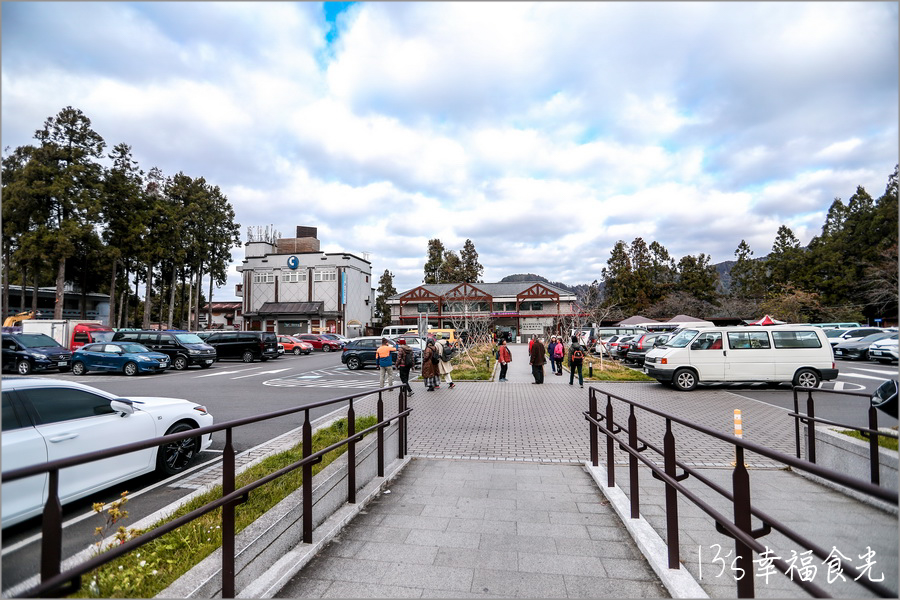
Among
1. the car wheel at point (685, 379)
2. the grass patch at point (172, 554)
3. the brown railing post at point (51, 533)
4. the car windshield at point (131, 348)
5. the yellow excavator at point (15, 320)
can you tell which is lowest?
the car wheel at point (685, 379)

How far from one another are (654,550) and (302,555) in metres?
2.74

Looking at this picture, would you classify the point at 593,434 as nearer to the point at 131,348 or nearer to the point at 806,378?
the point at 806,378

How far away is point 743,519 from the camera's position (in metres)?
2.57

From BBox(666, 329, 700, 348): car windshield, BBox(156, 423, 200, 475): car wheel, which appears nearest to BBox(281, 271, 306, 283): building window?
BBox(666, 329, 700, 348): car windshield

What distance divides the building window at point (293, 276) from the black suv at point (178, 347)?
109 ft

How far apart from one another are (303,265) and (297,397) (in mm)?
47118

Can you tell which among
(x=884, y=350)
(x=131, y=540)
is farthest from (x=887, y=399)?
(x=884, y=350)

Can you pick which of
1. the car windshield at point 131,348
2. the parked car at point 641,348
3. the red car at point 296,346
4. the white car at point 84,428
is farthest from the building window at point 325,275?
the white car at point 84,428

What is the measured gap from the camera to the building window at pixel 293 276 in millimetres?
57531

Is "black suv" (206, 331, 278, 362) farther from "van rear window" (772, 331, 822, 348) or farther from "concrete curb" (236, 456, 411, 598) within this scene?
"van rear window" (772, 331, 822, 348)

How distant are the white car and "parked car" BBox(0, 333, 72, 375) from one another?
64.4 ft

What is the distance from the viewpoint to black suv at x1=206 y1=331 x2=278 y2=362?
2770 centimetres

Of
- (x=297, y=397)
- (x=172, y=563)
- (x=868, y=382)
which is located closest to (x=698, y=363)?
(x=868, y=382)

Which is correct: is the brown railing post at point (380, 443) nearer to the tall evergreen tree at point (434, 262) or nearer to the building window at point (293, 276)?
the building window at point (293, 276)
